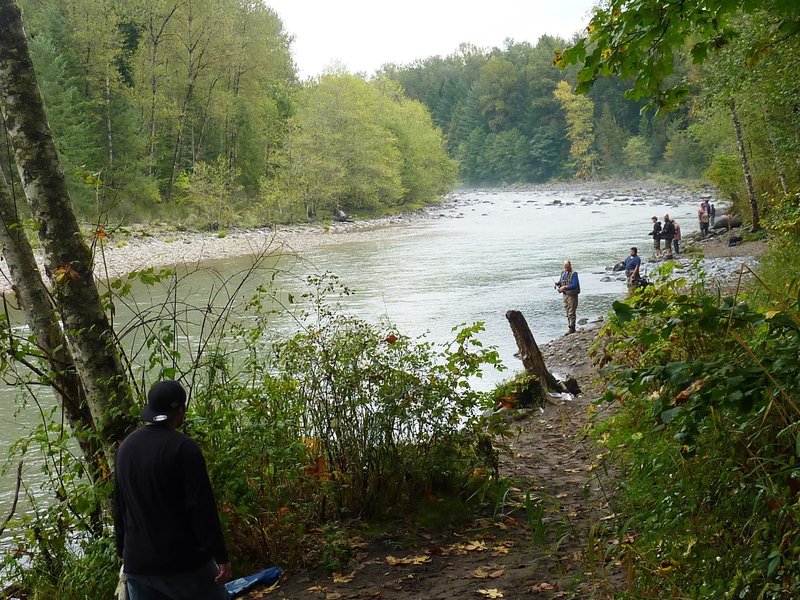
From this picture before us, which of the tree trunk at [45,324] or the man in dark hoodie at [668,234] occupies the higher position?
the tree trunk at [45,324]

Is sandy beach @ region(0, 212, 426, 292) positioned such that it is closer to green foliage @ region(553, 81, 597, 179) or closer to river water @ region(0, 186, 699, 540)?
river water @ region(0, 186, 699, 540)

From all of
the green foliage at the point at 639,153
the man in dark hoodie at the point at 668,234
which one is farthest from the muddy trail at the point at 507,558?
the green foliage at the point at 639,153

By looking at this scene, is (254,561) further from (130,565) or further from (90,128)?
(90,128)

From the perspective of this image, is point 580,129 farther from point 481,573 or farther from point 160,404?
point 160,404

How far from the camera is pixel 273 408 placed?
17.9ft

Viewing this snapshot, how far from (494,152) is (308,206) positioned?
6376 centimetres

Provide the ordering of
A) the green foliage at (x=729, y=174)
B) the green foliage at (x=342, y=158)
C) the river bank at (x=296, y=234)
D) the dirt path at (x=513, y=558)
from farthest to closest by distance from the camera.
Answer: the green foliage at (x=342, y=158)
the green foliage at (x=729, y=174)
the river bank at (x=296, y=234)
the dirt path at (x=513, y=558)

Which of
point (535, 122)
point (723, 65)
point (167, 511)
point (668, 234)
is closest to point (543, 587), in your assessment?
point (167, 511)

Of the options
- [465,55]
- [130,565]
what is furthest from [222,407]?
[465,55]

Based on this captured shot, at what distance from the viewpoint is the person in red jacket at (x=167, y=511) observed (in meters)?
3.46

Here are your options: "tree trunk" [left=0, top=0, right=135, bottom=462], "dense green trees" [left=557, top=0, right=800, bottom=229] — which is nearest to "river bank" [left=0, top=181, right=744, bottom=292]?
"tree trunk" [left=0, top=0, right=135, bottom=462]

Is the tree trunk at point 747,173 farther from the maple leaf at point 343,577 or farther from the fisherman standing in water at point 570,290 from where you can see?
the maple leaf at point 343,577

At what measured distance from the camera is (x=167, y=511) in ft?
11.4

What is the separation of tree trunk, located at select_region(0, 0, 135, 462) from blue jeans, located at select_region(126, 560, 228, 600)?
4.10ft
